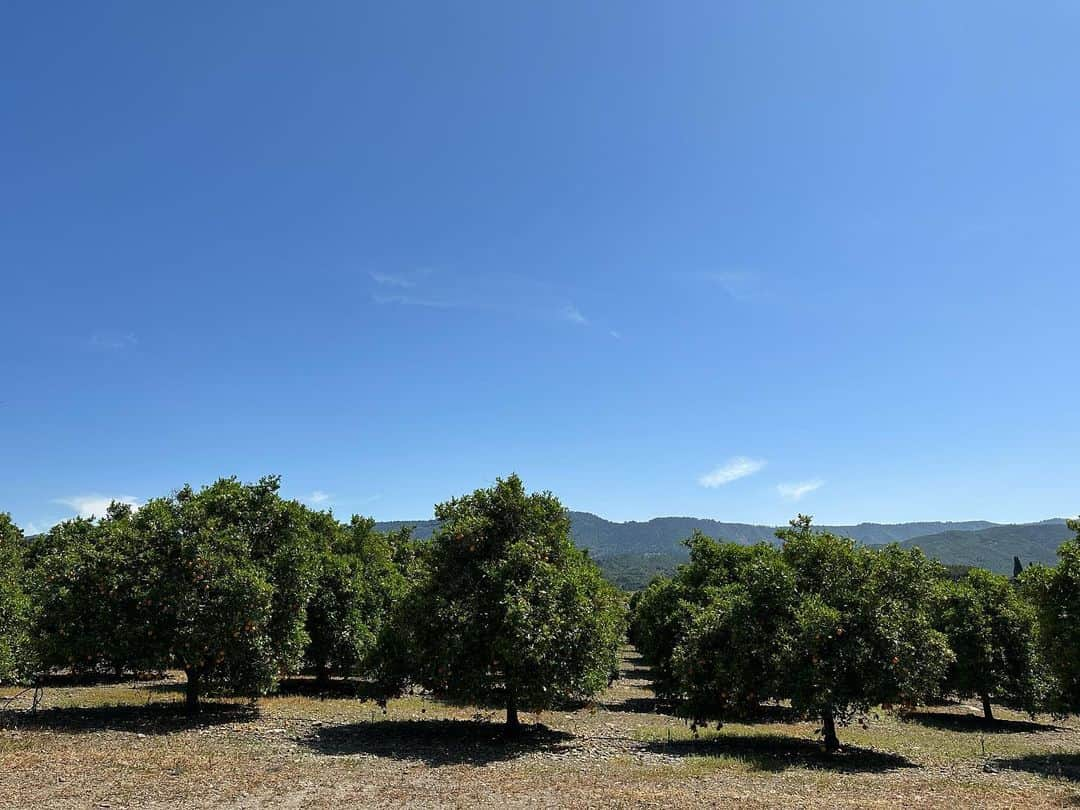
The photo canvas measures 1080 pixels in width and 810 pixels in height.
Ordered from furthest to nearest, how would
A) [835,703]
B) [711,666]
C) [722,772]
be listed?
[711,666]
[835,703]
[722,772]

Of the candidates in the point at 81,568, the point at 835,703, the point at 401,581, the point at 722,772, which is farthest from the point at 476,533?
the point at 401,581

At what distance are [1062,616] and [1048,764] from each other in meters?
6.40

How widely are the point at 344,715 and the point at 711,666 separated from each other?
746 inches

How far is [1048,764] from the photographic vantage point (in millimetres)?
26828

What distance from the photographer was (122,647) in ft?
90.1

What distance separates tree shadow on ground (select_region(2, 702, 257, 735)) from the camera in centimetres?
2647

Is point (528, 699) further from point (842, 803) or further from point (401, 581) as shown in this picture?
point (401, 581)

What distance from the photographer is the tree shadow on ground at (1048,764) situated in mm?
24817

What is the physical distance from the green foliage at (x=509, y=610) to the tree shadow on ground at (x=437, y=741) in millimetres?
1599

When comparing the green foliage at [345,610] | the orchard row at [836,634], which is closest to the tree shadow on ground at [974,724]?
the orchard row at [836,634]

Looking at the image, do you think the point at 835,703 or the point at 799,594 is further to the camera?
the point at 799,594

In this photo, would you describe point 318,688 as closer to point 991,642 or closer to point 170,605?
point 170,605

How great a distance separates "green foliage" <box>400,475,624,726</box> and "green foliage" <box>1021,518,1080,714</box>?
742 inches

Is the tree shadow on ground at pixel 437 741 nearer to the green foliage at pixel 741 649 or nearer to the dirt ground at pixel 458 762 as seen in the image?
the dirt ground at pixel 458 762
